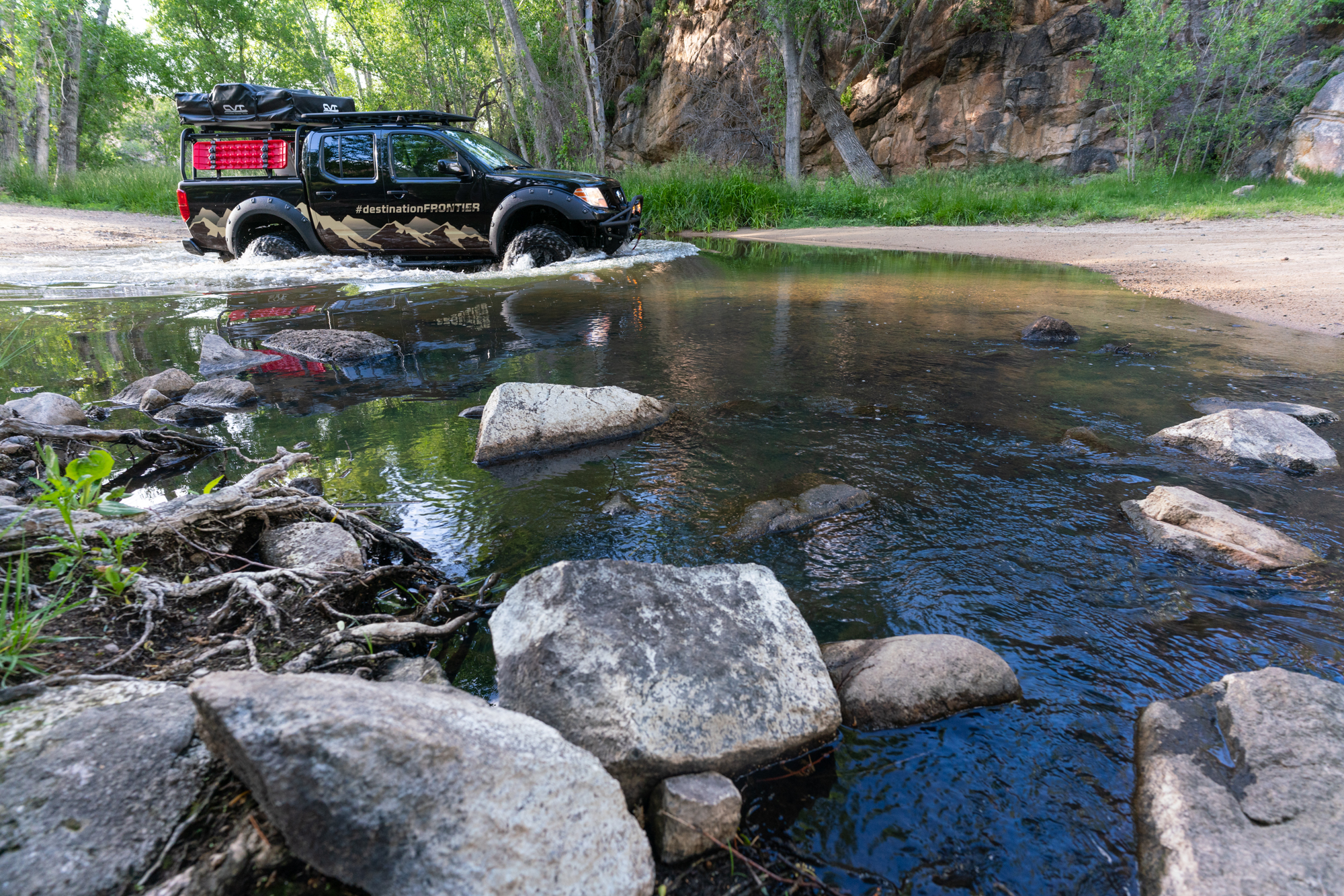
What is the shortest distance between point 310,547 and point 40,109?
29.6 meters

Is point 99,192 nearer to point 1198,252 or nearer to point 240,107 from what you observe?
point 240,107

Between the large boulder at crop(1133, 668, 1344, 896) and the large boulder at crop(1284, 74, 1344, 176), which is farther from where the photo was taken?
the large boulder at crop(1284, 74, 1344, 176)

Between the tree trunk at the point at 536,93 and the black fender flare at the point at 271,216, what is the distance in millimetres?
13500

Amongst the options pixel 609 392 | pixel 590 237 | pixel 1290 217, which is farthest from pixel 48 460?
pixel 1290 217

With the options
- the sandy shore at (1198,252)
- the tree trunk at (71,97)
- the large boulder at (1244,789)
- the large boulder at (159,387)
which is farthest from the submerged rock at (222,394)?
the tree trunk at (71,97)

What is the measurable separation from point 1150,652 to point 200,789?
8.99ft

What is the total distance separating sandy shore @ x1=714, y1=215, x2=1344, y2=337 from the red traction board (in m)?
9.57

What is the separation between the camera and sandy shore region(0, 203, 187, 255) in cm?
1316

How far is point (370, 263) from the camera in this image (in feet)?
34.9

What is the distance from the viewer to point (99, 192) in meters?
20.4

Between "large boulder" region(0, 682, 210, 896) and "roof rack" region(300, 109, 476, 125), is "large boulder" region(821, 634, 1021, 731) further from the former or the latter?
"roof rack" region(300, 109, 476, 125)

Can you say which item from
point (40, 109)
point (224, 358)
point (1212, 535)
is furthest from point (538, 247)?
point (40, 109)

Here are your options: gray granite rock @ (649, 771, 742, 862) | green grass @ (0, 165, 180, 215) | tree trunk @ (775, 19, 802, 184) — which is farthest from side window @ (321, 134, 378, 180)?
green grass @ (0, 165, 180, 215)

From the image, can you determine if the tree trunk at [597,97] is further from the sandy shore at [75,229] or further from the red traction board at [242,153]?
the red traction board at [242,153]
